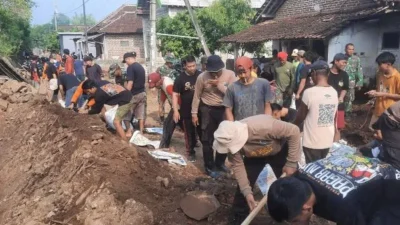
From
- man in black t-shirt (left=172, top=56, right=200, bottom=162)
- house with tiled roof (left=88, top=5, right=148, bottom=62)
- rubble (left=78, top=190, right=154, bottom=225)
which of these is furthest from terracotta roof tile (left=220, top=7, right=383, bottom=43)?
house with tiled roof (left=88, top=5, right=148, bottom=62)

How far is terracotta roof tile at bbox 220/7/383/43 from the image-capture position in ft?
36.5

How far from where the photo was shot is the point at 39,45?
185 ft

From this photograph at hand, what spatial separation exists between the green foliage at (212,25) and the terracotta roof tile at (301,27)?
4.11 feet

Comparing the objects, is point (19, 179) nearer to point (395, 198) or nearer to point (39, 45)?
point (395, 198)

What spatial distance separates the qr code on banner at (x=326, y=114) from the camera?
12.7 feet

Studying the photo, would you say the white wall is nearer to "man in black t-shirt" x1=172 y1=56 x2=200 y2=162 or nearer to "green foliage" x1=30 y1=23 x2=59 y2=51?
"man in black t-shirt" x1=172 y1=56 x2=200 y2=162

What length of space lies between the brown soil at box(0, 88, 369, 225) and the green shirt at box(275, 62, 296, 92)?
1.53 metres

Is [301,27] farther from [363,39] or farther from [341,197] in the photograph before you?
[341,197]

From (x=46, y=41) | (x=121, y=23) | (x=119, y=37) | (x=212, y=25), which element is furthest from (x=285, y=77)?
(x=46, y=41)

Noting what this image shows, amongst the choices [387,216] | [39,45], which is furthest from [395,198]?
[39,45]

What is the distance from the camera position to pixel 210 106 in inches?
204

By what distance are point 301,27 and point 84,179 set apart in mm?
10225

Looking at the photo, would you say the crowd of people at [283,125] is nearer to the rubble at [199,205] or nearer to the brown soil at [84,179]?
the rubble at [199,205]

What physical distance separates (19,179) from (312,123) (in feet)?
13.5
